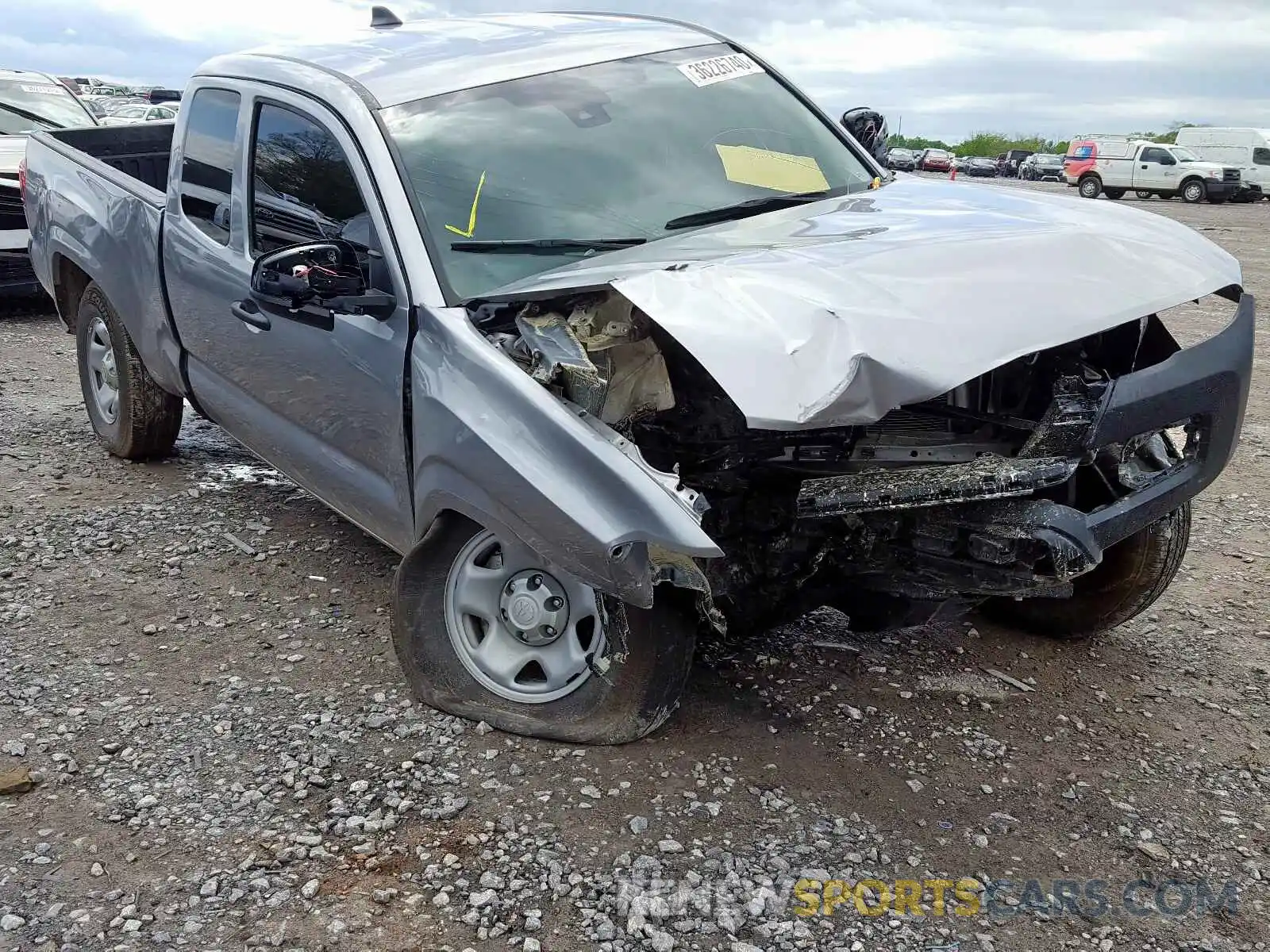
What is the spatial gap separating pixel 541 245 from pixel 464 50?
1030mm

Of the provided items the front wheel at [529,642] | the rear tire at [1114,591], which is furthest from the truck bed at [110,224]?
the rear tire at [1114,591]

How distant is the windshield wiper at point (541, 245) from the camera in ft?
10.8

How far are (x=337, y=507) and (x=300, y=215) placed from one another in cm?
97

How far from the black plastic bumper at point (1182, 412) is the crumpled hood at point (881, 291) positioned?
15 centimetres

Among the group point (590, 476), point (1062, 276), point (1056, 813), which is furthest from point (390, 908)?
point (1062, 276)

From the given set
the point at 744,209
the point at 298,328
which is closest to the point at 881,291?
the point at 744,209

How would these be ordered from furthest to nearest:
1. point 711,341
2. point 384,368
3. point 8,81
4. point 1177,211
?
point 1177,211 → point 8,81 → point 384,368 → point 711,341

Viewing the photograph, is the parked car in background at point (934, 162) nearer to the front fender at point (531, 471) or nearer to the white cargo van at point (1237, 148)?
the white cargo van at point (1237, 148)

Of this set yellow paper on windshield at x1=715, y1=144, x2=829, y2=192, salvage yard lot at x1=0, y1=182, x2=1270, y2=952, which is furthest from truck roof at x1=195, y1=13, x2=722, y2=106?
salvage yard lot at x1=0, y1=182, x2=1270, y2=952

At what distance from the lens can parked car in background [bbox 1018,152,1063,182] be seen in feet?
153

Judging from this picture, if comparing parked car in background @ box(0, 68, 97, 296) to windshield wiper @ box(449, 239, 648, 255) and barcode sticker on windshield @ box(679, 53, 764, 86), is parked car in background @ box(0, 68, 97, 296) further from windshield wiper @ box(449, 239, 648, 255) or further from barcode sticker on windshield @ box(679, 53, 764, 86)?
windshield wiper @ box(449, 239, 648, 255)

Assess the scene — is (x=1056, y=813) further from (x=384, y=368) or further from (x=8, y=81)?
(x=8, y=81)

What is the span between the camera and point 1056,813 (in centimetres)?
300

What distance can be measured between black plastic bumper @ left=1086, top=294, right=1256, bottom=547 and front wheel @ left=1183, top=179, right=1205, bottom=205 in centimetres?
3029
